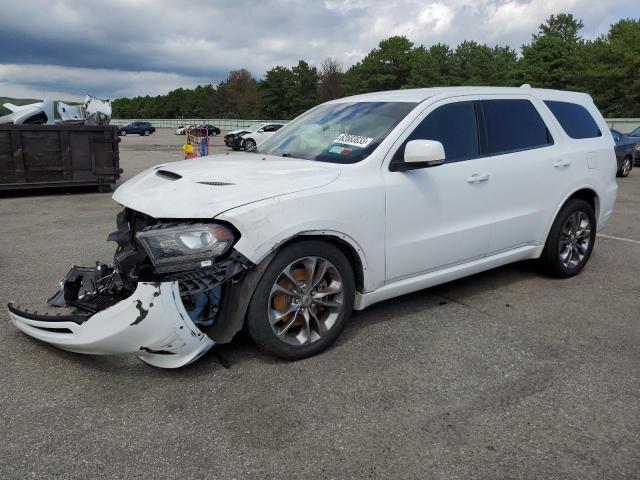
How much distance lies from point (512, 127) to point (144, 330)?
11.1 feet

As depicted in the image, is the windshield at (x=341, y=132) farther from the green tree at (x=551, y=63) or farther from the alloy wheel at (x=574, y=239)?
the green tree at (x=551, y=63)

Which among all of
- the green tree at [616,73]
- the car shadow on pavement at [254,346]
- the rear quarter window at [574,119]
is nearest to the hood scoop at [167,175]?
the car shadow on pavement at [254,346]

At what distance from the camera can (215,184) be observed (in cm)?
320

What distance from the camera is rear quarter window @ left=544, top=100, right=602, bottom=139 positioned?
4.93 m

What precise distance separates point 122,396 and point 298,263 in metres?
1.26

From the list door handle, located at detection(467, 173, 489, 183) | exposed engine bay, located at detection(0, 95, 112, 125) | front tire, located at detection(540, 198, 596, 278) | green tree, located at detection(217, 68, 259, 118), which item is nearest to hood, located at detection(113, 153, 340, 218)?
door handle, located at detection(467, 173, 489, 183)

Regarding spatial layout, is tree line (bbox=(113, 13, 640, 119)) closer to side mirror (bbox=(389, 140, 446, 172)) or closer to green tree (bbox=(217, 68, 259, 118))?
green tree (bbox=(217, 68, 259, 118))

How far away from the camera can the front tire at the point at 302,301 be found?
311 centimetres

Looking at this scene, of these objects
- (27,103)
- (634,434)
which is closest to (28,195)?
(27,103)

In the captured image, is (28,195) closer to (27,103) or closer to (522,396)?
(27,103)

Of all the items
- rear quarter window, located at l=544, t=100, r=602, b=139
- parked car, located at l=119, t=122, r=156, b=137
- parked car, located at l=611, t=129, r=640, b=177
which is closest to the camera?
rear quarter window, located at l=544, t=100, r=602, b=139

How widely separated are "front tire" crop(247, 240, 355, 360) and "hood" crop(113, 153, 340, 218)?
15.6 inches

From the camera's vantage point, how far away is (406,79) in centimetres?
7294

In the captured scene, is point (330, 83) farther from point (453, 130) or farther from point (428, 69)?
point (453, 130)
